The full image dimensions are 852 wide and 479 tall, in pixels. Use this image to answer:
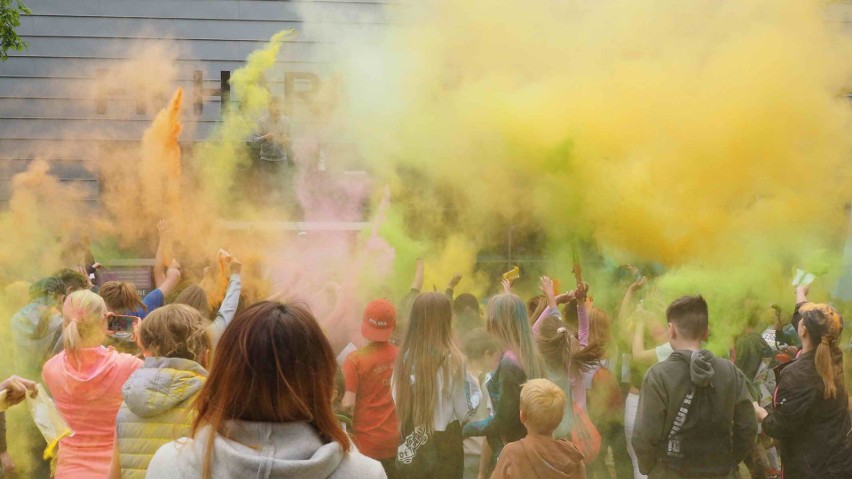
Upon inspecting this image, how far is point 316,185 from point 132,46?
4173 millimetres

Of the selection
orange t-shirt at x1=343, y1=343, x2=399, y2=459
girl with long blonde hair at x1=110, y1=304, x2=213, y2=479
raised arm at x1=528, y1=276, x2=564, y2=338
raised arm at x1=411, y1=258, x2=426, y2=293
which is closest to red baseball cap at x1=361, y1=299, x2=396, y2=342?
orange t-shirt at x1=343, y1=343, x2=399, y2=459

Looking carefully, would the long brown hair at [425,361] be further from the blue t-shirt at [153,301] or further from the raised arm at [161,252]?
the raised arm at [161,252]

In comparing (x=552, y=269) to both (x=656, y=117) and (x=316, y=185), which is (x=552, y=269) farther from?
(x=316, y=185)

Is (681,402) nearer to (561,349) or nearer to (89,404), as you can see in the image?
(561,349)

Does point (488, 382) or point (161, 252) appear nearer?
point (488, 382)

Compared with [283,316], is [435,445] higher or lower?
lower

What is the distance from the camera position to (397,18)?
7.16 meters

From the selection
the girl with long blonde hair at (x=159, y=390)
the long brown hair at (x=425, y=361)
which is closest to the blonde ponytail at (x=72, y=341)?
the girl with long blonde hair at (x=159, y=390)

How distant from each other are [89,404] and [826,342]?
351 centimetres

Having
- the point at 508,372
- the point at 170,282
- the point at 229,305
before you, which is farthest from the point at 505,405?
the point at 170,282

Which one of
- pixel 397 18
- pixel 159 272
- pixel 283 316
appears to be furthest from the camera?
pixel 397 18

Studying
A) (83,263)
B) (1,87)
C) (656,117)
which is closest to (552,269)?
(656,117)

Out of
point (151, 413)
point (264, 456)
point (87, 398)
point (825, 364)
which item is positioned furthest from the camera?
point (825, 364)

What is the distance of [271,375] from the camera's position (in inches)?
74.1
